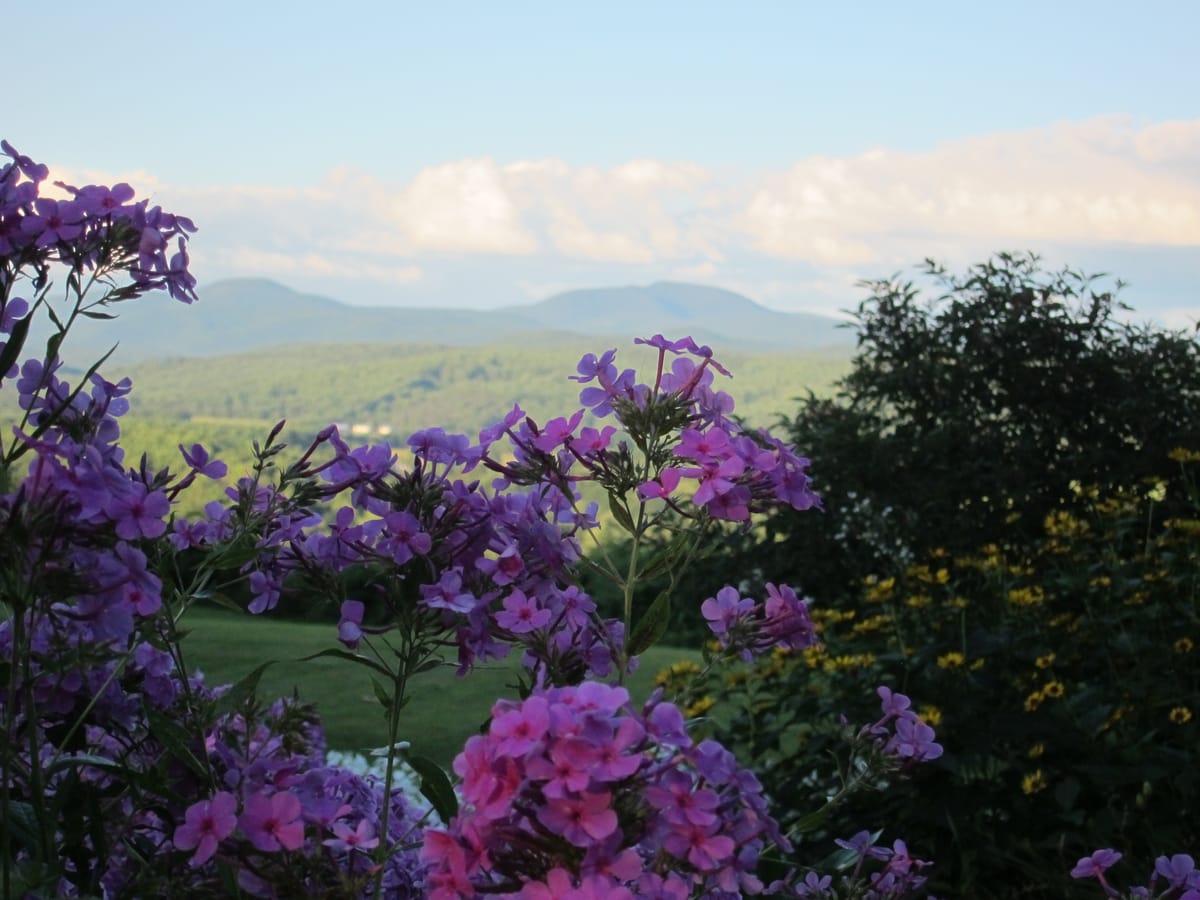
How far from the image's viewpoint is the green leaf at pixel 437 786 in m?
0.92

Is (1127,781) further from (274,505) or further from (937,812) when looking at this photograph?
(274,505)

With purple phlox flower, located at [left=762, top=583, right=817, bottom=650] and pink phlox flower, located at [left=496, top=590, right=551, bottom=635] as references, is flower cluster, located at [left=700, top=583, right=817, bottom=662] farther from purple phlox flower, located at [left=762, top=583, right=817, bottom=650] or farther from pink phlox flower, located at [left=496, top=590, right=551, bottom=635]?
pink phlox flower, located at [left=496, top=590, right=551, bottom=635]

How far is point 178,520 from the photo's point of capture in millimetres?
1160

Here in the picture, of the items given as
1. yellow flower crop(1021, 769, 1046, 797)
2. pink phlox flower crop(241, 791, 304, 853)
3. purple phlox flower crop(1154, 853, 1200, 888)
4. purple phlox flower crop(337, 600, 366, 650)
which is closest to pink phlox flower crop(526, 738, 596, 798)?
pink phlox flower crop(241, 791, 304, 853)

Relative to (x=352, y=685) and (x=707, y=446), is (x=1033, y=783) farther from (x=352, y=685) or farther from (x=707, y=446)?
(x=352, y=685)

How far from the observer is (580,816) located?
68 cm

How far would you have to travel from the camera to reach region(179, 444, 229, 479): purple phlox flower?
42.8 inches

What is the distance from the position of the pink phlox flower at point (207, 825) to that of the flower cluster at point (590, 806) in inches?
7.1

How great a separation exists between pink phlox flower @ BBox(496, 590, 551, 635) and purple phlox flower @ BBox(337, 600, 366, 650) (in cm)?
12

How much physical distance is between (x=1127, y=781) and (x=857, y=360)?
3.83 meters

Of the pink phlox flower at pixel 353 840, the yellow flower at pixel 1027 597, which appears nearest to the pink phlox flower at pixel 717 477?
the pink phlox flower at pixel 353 840

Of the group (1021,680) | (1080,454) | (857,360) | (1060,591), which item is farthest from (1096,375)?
(1021,680)

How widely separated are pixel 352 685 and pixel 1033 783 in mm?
3688

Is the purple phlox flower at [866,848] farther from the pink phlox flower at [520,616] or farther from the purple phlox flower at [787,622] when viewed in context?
the pink phlox flower at [520,616]
